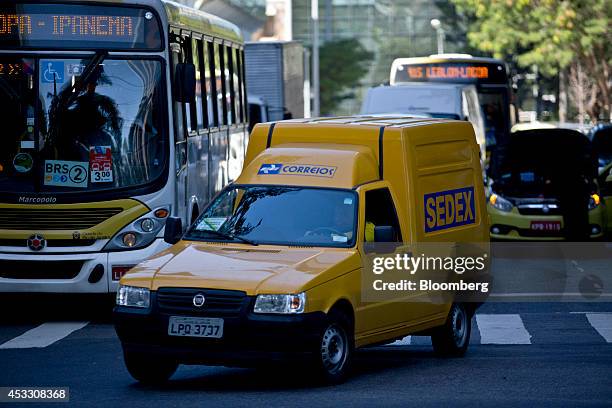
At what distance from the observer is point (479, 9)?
166ft

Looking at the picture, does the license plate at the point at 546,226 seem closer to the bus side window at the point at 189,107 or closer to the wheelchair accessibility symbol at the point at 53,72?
the bus side window at the point at 189,107

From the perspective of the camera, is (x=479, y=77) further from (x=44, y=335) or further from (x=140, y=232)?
A: (x=44, y=335)

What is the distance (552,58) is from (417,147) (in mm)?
46123

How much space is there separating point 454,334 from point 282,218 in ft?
7.55

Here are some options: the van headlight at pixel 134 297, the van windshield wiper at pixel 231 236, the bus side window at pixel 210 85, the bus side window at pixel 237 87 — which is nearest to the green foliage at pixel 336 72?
the bus side window at pixel 237 87

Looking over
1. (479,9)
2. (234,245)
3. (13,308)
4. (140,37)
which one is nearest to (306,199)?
(234,245)

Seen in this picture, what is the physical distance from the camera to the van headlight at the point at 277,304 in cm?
1064

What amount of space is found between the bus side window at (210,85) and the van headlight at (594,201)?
668 cm

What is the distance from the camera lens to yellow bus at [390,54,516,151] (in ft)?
131

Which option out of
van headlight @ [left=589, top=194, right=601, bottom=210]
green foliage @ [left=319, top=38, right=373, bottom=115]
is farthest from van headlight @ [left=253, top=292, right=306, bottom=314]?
green foliage @ [left=319, top=38, right=373, bottom=115]

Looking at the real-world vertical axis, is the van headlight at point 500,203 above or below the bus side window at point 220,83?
below

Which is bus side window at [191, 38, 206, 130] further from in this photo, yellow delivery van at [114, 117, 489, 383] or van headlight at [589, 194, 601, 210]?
van headlight at [589, 194, 601, 210]

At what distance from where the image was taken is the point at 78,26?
1619cm

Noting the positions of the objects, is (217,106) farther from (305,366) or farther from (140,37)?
(305,366)
